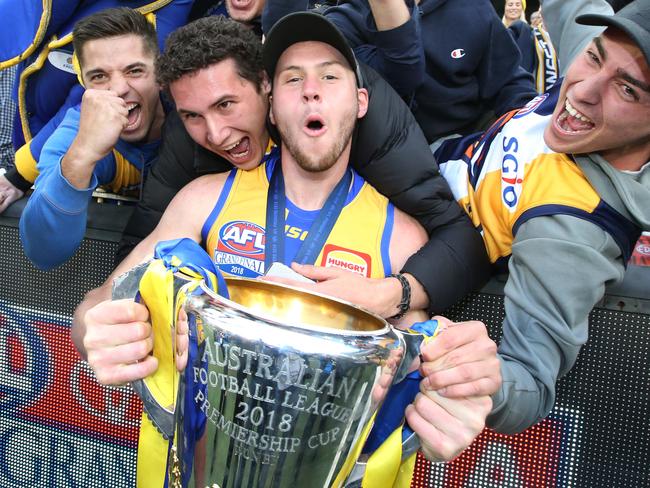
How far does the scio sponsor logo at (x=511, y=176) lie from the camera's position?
1.78 m

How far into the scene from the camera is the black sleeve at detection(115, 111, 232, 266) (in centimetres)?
203

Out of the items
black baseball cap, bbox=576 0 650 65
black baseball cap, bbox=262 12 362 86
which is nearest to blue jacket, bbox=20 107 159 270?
black baseball cap, bbox=262 12 362 86

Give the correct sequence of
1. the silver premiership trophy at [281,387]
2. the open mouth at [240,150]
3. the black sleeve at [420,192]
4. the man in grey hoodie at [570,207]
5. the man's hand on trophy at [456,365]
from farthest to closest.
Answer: the open mouth at [240,150] → the black sleeve at [420,192] → the man in grey hoodie at [570,207] → the man's hand on trophy at [456,365] → the silver premiership trophy at [281,387]

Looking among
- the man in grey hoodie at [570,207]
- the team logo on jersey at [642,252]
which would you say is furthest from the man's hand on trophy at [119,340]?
the team logo on jersey at [642,252]

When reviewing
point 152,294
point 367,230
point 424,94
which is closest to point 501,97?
point 424,94

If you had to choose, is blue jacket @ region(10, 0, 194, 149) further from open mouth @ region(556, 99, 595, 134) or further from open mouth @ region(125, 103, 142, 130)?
open mouth @ region(556, 99, 595, 134)

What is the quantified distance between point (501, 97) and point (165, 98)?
1.27m

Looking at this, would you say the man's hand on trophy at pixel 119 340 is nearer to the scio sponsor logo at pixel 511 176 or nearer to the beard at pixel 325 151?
the beard at pixel 325 151

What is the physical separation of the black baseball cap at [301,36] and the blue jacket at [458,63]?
36cm

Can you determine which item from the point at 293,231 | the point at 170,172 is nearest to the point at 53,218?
the point at 170,172

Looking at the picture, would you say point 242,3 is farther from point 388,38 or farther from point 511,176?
point 511,176

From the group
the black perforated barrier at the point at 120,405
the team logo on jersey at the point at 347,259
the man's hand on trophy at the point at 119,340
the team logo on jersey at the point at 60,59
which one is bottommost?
the black perforated barrier at the point at 120,405

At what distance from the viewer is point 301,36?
1.92 m

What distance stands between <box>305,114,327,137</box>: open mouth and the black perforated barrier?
2.06 ft
